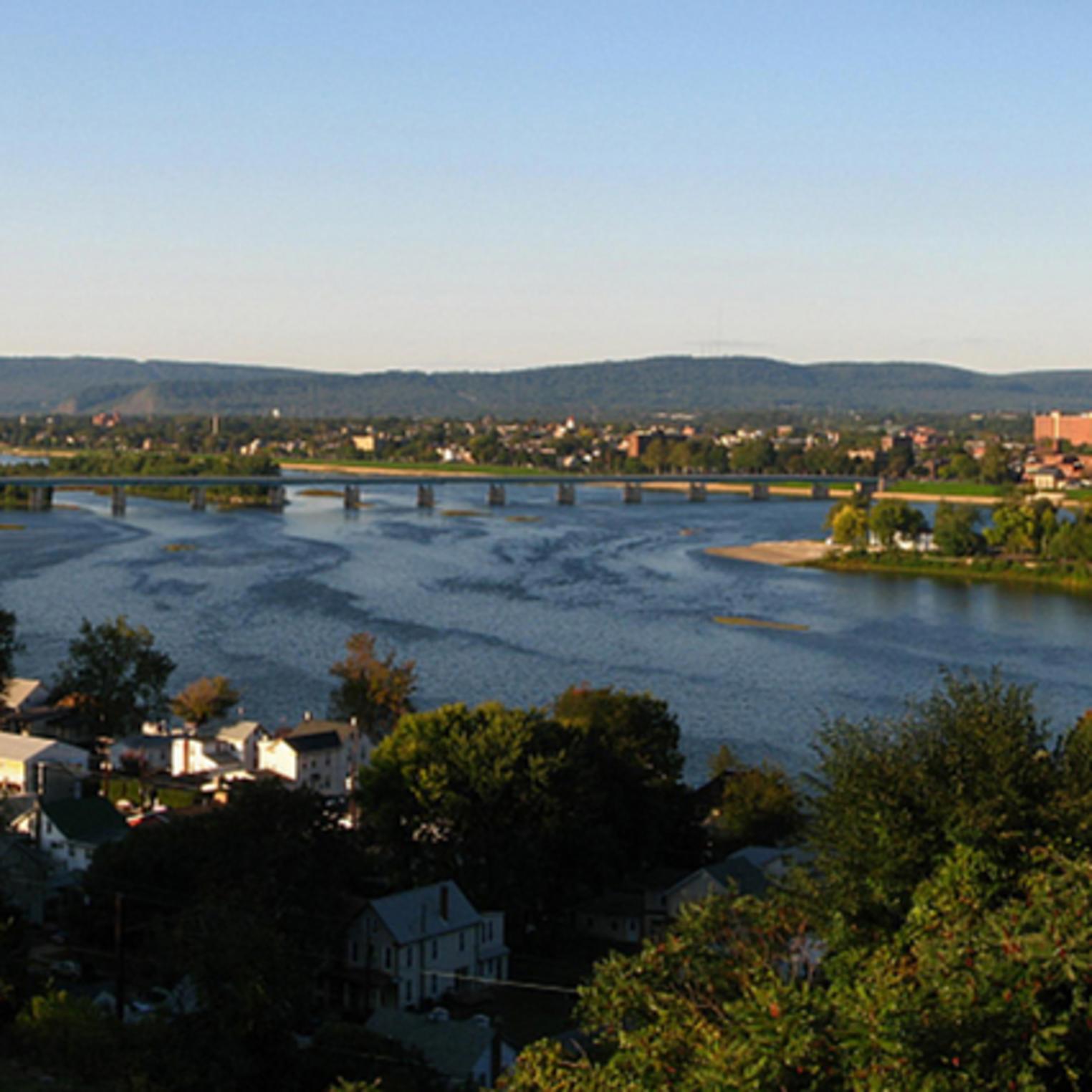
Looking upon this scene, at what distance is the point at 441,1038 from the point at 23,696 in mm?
5764

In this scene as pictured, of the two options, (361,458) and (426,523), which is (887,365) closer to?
(361,458)

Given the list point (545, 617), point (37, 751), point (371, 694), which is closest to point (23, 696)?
point (37, 751)

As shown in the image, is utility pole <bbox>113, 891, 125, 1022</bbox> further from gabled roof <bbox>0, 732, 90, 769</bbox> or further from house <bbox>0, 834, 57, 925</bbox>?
gabled roof <bbox>0, 732, 90, 769</bbox>

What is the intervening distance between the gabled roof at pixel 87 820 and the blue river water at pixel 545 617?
296 cm

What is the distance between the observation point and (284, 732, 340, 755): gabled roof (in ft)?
26.8

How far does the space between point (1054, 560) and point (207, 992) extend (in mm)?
17372

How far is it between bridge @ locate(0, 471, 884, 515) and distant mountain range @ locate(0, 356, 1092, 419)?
65098 millimetres

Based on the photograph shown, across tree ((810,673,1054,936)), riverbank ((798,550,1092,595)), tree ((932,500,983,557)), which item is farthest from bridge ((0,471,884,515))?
tree ((810,673,1054,936))

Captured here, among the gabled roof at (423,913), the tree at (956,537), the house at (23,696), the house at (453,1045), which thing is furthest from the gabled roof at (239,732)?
the tree at (956,537)

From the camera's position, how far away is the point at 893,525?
21625mm

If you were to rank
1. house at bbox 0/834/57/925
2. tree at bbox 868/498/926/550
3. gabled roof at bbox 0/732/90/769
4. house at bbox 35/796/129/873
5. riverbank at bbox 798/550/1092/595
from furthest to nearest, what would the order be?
tree at bbox 868/498/926/550, riverbank at bbox 798/550/1092/595, gabled roof at bbox 0/732/90/769, house at bbox 35/796/129/873, house at bbox 0/834/57/925

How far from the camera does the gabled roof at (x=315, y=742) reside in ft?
26.8

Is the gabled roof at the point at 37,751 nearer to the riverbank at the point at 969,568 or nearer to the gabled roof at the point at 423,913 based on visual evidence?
the gabled roof at the point at 423,913

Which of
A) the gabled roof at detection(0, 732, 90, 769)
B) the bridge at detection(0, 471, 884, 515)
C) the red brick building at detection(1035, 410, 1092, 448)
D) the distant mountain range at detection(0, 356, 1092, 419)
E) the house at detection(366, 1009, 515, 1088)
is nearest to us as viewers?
the house at detection(366, 1009, 515, 1088)
